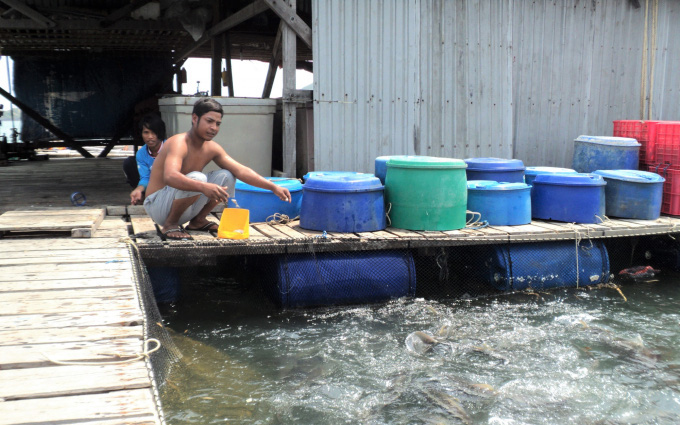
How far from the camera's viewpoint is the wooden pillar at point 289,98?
7.06 m

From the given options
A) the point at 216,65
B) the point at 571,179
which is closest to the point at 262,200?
the point at 571,179

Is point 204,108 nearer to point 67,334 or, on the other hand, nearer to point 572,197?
point 67,334

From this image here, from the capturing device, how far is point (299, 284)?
17.5ft

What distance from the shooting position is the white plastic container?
23.0 feet

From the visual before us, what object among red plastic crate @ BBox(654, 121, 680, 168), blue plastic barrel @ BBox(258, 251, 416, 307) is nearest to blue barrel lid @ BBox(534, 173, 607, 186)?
red plastic crate @ BBox(654, 121, 680, 168)

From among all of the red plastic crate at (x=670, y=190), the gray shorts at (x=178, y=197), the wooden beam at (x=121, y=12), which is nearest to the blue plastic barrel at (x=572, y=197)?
the red plastic crate at (x=670, y=190)

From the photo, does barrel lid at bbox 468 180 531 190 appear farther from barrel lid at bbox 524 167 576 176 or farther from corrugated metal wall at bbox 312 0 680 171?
corrugated metal wall at bbox 312 0 680 171

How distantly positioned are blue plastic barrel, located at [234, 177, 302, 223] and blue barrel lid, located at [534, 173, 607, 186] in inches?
101

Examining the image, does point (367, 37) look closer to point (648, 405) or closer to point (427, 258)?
point (427, 258)

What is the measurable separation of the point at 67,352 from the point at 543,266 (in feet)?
15.3

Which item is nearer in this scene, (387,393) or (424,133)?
(387,393)

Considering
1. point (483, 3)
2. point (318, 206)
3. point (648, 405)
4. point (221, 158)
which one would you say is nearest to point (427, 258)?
point (318, 206)

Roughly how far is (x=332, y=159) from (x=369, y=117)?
0.68 meters

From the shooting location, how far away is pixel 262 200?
6.00 meters
